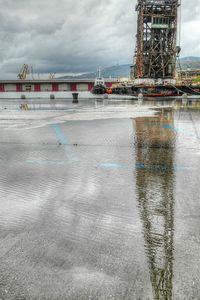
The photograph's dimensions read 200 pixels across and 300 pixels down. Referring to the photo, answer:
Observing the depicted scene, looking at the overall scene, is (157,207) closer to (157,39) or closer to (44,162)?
(44,162)

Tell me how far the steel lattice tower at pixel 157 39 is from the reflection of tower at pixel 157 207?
5388 centimetres

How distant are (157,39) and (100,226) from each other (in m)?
61.4

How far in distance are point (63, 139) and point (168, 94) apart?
42078mm

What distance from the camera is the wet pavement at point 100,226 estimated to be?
8.90ft

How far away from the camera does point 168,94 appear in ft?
164

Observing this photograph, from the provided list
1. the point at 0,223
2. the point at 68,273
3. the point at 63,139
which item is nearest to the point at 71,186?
the point at 0,223

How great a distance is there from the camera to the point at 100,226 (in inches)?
152

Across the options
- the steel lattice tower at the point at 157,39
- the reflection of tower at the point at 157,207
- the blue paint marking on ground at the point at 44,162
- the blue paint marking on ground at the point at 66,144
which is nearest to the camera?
the reflection of tower at the point at 157,207

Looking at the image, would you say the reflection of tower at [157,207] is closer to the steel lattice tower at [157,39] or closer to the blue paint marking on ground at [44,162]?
the blue paint marking on ground at [44,162]

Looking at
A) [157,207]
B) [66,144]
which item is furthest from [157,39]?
[157,207]

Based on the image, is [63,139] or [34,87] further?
[34,87]

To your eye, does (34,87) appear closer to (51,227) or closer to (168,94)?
(168,94)

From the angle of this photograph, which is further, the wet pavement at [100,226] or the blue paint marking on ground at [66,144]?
the blue paint marking on ground at [66,144]

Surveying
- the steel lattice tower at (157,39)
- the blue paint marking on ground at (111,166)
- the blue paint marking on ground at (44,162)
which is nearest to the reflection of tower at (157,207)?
the blue paint marking on ground at (111,166)
